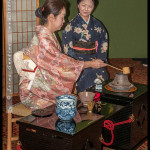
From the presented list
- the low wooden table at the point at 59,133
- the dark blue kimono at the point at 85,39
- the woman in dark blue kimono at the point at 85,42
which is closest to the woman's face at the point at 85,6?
the woman in dark blue kimono at the point at 85,42

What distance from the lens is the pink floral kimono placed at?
295cm

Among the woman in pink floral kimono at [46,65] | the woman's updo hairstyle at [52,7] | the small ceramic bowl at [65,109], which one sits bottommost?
the small ceramic bowl at [65,109]

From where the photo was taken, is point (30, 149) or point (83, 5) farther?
point (83, 5)

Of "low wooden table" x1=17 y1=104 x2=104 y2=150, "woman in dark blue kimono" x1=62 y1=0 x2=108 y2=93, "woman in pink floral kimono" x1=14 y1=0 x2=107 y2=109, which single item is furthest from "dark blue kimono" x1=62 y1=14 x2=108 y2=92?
"low wooden table" x1=17 y1=104 x2=104 y2=150

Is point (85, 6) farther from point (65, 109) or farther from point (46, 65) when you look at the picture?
point (65, 109)

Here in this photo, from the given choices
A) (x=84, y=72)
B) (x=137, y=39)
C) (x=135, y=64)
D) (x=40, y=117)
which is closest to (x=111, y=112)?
(x=40, y=117)

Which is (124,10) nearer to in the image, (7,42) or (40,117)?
(7,42)

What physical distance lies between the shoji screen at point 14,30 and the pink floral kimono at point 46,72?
1657mm

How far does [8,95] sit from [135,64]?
4027 millimetres

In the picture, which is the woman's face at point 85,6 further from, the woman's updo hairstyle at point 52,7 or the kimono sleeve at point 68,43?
the woman's updo hairstyle at point 52,7

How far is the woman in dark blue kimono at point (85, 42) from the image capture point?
12.5 feet

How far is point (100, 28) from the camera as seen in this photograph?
396 centimetres

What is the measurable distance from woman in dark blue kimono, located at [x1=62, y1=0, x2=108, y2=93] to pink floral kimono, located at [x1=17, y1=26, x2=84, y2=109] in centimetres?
76

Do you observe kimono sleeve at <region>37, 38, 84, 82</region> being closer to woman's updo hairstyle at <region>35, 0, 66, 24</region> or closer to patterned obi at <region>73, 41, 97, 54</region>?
woman's updo hairstyle at <region>35, 0, 66, 24</region>
